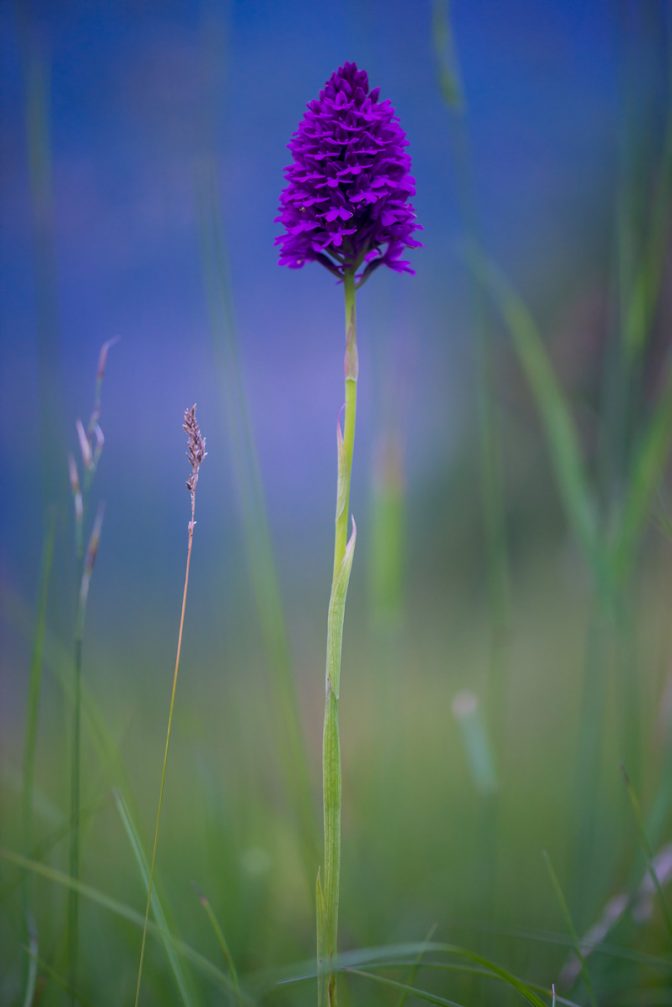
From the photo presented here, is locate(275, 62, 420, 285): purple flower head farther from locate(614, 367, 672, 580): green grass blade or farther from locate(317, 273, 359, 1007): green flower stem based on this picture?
locate(614, 367, 672, 580): green grass blade

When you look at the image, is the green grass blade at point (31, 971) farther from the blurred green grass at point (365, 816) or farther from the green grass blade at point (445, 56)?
the green grass blade at point (445, 56)

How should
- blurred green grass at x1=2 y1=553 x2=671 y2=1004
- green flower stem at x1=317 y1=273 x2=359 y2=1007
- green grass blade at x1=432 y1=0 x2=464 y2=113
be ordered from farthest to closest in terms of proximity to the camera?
blurred green grass at x1=2 y1=553 x2=671 y2=1004
green grass blade at x1=432 y1=0 x2=464 y2=113
green flower stem at x1=317 y1=273 x2=359 y2=1007

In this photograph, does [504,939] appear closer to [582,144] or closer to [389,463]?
[389,463]

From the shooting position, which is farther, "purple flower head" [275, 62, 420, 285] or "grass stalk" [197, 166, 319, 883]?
"grass stalk" [197, 166, 319, 883]

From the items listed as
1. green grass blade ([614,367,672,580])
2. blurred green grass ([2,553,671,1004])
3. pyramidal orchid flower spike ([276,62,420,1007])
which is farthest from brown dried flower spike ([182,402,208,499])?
green grass blade ([614,367,672,580])

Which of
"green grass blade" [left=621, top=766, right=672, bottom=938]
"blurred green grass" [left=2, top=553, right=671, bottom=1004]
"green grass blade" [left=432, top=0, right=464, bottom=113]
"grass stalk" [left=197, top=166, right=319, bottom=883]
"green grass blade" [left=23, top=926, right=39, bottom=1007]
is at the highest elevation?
"green grass blade" [left=432, top=0, right=464, bottom=113]

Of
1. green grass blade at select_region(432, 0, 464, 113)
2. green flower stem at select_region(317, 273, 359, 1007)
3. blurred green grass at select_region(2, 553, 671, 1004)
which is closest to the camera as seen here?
green flower stem at select_region(317, 273, 359, 1007)

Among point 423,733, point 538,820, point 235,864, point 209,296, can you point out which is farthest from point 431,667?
point 209,296

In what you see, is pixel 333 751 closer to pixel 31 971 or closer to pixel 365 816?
pixel 31 971
